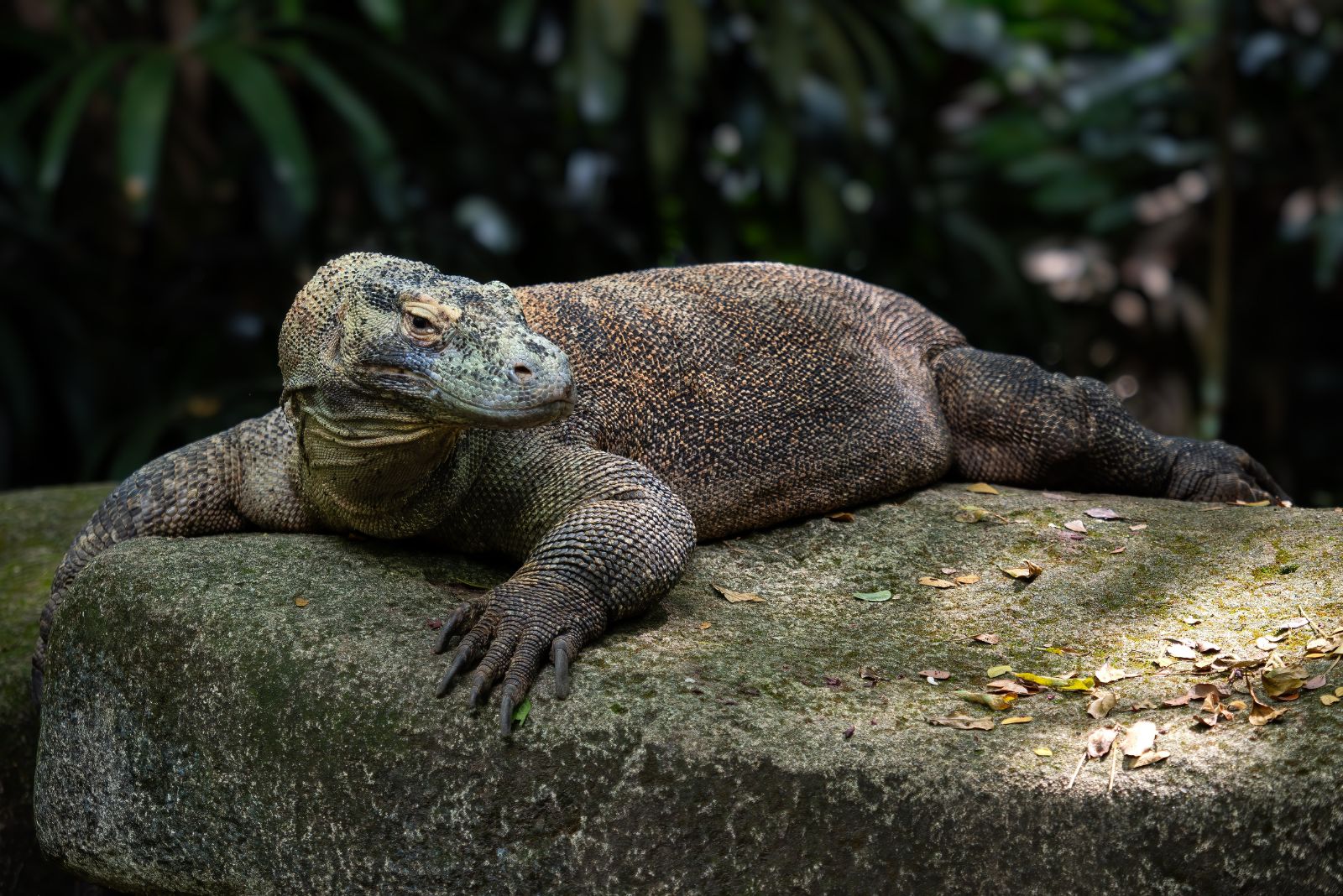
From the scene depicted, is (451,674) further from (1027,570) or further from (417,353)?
(1027,570)

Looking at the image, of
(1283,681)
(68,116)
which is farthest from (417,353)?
(68,116)

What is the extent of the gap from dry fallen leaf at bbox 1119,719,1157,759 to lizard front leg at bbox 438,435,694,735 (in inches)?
45.2

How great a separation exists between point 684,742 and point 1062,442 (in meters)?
2.33

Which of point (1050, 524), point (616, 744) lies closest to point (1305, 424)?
point (1050, 524)

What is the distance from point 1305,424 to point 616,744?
763cm

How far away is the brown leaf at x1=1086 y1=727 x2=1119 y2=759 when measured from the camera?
9.42 feet

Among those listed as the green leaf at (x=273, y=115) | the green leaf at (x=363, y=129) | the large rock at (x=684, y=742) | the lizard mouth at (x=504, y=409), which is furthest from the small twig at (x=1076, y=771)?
the green leaf at (x=363, y=129)

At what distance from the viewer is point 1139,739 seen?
2.89m

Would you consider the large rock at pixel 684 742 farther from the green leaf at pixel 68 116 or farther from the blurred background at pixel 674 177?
the blurred background at pixel 674 177

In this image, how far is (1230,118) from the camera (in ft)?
27.2

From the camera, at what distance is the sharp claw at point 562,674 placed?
307 cm

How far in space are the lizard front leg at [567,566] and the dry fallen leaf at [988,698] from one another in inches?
30.6

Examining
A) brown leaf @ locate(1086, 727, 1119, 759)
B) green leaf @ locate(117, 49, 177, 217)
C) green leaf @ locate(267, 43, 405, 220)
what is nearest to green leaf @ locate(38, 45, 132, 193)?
green leaf @ locate(117, 49, 177, 217)

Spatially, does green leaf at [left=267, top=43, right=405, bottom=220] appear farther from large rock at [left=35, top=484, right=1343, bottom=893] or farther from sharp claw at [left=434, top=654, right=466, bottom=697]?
sharp claw at [left=434, top=654, right=466, bottom=697]
